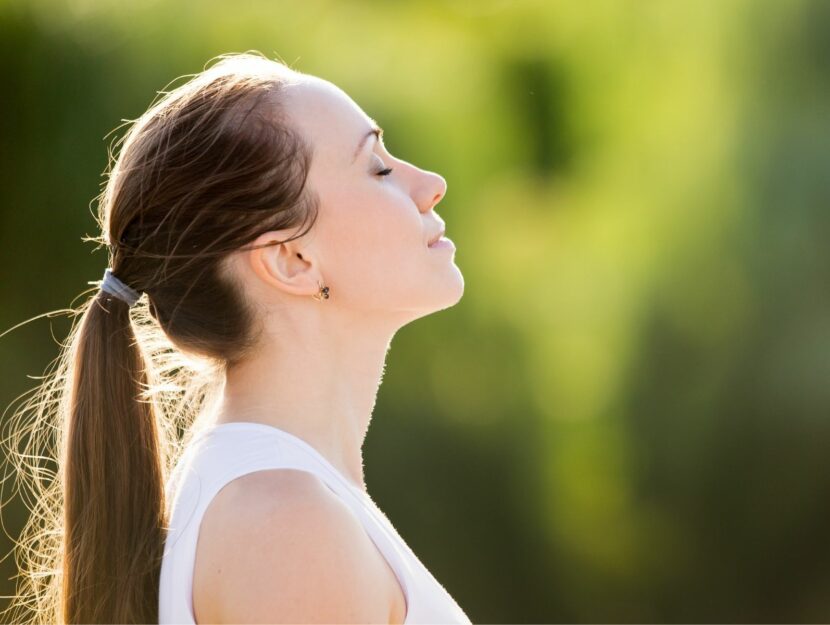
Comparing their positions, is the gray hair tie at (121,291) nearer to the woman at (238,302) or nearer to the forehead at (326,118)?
the woman at (238,302)

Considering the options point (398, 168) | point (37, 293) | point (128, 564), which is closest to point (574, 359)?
point (37, 293)

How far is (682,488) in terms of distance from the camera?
10.7 feet

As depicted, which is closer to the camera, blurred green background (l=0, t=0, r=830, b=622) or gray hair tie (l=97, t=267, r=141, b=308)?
gray hair tie (l=97, t=267, r=141, b=308)

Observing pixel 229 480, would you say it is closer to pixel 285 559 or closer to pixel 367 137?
pixel 285 559

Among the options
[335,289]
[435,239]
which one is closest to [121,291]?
[335,289]

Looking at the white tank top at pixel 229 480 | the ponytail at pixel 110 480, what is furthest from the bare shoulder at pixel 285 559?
the ponytail at pixel 110 480

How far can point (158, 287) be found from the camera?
48.9 inches

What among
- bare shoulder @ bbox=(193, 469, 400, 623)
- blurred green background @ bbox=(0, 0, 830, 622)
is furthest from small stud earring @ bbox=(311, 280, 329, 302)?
blurred green background @ bbox=(0, 0, 830, 622)

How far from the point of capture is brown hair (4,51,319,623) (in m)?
1.18

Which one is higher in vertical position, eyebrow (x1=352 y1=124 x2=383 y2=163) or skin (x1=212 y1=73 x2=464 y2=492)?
eyebrow (x1=352 y1=124 x2=383 y2=163)

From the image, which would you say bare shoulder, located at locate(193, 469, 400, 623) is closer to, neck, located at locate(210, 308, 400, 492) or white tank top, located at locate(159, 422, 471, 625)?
white tank top, located at locate(159, 422, 471, 625)

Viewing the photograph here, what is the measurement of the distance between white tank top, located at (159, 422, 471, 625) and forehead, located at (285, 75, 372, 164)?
1.12 ft

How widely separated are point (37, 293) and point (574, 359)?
170cm

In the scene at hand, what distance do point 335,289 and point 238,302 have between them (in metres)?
0.11
